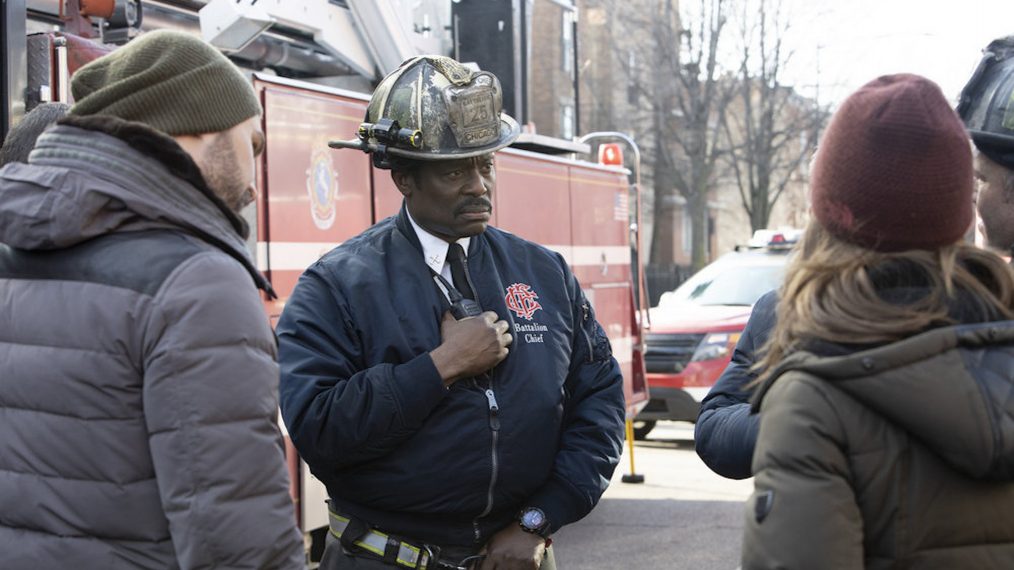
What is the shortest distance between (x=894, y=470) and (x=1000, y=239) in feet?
3.49

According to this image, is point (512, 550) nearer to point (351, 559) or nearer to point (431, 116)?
point (351, 559)

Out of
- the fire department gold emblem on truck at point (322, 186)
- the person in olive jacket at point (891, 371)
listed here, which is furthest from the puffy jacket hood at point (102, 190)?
the fire department gold emblem on truck at point (322, 186)

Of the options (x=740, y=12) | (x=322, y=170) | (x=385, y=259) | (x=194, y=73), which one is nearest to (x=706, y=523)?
(x=322, y=170)

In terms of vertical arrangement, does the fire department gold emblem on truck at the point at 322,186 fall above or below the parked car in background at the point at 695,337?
above

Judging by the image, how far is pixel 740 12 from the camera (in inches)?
1348

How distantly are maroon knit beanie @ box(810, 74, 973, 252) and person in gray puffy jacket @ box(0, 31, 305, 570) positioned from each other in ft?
3.24

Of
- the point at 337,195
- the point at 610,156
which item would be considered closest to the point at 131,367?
the point at 337,195

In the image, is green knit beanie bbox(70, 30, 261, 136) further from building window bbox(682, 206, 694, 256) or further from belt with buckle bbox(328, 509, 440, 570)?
building window bbox(682, 206, 694, 256)

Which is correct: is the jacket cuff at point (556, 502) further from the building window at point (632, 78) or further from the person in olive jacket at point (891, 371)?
the building window at point (632, 78)

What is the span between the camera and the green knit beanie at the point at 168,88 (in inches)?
85.5

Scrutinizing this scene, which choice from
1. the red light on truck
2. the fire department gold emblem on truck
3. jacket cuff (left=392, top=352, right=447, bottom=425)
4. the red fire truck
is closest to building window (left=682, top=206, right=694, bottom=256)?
the red light on truck

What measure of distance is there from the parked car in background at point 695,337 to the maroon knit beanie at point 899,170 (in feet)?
27.9

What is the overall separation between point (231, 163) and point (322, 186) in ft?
10.6

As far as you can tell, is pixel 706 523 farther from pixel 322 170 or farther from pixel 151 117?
pixel 151 117
